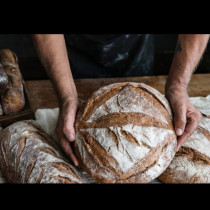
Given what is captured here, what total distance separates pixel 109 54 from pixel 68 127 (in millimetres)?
1138

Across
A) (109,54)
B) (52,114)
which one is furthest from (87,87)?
(52,114)

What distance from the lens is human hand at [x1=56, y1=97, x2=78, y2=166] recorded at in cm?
129

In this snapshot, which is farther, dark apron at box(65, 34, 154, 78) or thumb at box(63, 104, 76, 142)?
dark apron at box(65, 34, 154, 78)

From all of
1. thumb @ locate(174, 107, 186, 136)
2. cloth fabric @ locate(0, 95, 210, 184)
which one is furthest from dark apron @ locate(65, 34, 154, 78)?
thumb @ locate(174, 107, 186, 136)

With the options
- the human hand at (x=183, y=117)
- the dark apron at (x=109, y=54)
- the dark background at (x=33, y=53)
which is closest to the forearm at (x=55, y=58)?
the dark apron at (x=109, y=54)

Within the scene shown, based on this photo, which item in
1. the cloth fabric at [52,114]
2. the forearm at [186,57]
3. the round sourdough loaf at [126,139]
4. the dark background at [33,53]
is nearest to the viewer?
the round sourdough loaf at [126,139]

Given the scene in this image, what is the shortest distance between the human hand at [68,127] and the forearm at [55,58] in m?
0.20

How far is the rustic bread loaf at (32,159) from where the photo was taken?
118 centimetres

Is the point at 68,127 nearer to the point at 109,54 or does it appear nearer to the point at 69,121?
the point at 69,121

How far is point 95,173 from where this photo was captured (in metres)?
1.21

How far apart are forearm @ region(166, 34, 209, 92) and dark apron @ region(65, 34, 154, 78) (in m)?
0.67

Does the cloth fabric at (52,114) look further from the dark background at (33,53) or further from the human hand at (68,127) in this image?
the dark background at (33,53)

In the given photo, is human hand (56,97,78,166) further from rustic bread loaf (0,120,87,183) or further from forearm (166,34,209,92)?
forearm (166,34,209,92)
